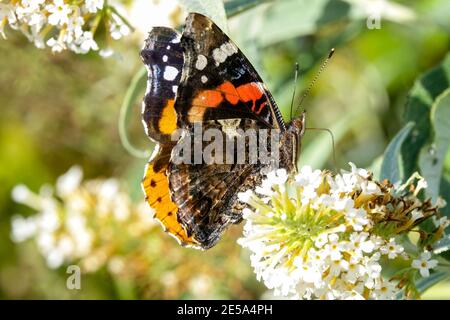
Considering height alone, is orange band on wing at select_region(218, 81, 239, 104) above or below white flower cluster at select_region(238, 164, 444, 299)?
above

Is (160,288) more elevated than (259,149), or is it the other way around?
(259,149)

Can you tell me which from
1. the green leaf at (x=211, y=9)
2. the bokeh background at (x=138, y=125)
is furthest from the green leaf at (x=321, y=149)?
the green leaf at (x=211, y=9)

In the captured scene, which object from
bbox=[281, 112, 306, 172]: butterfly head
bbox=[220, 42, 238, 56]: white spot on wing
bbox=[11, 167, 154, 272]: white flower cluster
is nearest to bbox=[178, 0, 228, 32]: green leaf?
bbox=[220, 42, 238, 56]: white spot on wing

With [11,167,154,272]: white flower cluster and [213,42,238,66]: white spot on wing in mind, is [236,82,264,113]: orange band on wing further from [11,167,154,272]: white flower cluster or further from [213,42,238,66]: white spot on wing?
[11,167,154,272]: white flower cluster

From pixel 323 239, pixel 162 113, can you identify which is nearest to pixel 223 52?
pixel 162 113
